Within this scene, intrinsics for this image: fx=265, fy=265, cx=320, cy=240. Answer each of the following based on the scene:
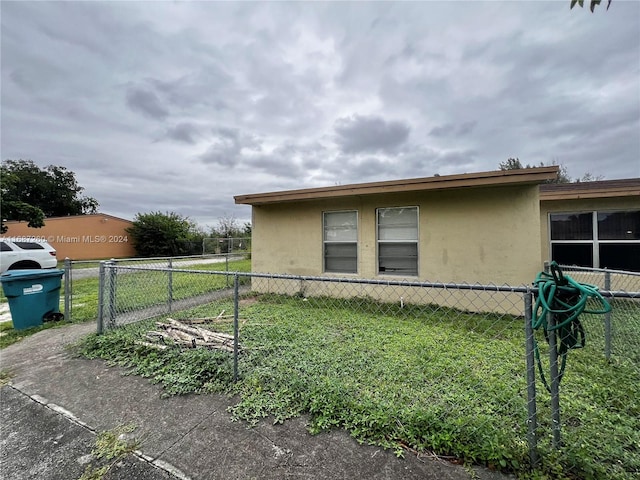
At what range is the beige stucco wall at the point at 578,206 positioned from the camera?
5977 millimetres

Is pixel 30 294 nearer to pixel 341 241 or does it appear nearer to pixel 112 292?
pixel 112 292

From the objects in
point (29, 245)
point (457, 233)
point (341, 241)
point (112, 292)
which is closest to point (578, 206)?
point (457, 233)

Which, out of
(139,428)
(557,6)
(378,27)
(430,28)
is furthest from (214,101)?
(139,428)

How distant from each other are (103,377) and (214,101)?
34.9 ft

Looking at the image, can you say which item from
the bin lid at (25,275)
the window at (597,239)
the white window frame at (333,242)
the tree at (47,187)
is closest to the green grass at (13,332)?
the bin lid at (25,275)

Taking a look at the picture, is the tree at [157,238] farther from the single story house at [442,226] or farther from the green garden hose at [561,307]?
the green garden hose at [561,307]

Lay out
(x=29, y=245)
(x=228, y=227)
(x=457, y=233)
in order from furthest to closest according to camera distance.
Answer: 1. (x=228, y=227)
2. (x=29, y=245)
3. (x=457, y=233)

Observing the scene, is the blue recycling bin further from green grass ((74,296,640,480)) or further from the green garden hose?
the green garden hose

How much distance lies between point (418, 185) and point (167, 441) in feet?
17.3

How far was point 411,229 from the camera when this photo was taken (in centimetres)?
595

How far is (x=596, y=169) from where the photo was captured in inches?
765

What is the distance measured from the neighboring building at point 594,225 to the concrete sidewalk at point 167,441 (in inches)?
279

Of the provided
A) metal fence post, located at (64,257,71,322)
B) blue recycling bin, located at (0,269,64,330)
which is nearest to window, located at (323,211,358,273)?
metal fence post, located at (64,257,71,322)

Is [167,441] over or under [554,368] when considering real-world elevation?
under
